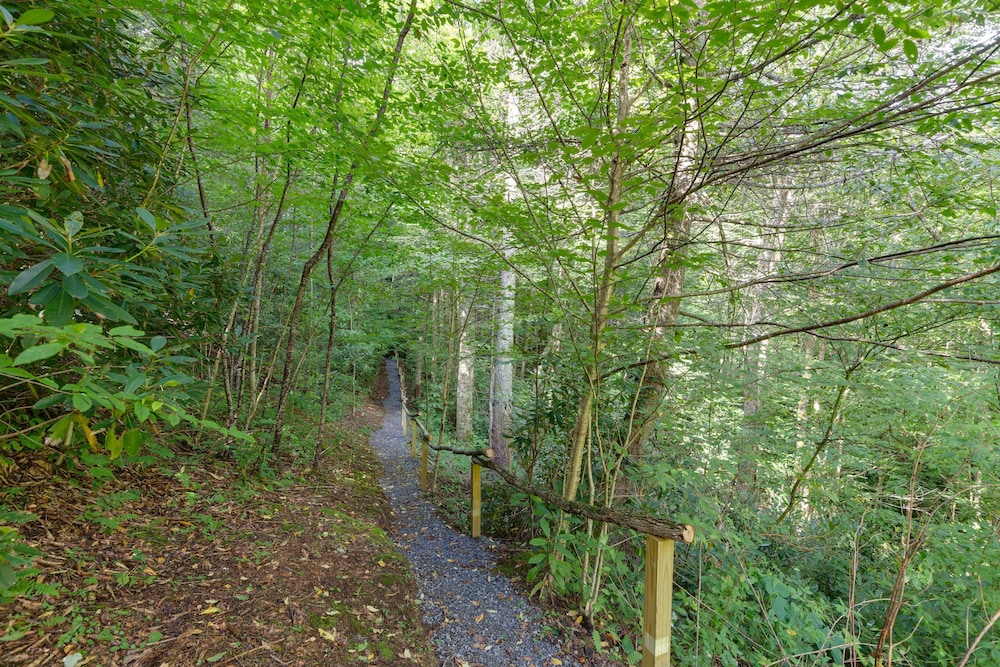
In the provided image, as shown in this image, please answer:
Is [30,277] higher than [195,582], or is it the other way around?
[30,277]

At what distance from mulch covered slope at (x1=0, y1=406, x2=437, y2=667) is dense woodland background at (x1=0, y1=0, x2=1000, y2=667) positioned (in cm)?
26

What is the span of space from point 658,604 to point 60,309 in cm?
321

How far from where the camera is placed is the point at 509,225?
10.9 ft

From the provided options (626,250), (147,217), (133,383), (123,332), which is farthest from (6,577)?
(626,250)

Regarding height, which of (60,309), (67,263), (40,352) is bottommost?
(40,352)

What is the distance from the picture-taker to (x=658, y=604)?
8.25 feet

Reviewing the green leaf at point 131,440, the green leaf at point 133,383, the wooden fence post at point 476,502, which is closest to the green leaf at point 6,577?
the green leaf at point 131,440

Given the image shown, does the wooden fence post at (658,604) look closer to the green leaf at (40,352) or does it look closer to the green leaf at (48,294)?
the green leaf at (40,352)

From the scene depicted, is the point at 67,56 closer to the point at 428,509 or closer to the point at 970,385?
the point at 428,509

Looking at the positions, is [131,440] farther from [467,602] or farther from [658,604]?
[467,602]

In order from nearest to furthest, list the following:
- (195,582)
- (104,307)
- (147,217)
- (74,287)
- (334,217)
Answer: (74,287), (104,307), (147,217), (195,582), (334,217)

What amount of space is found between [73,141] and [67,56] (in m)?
0.55

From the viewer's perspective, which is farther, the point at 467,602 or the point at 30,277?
the point at 467,602

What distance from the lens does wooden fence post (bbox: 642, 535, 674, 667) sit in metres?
2.48
